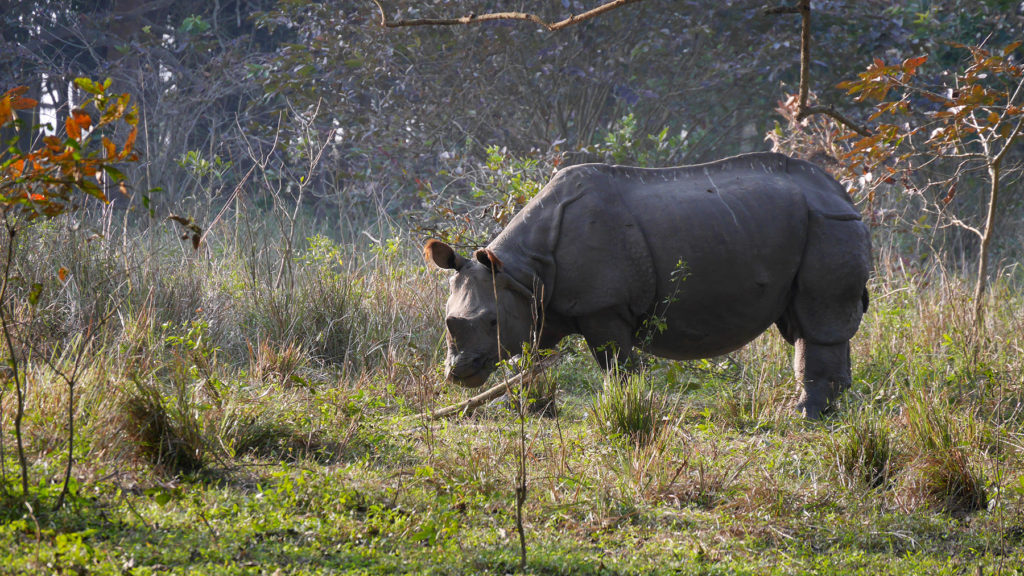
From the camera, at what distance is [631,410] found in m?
4.65

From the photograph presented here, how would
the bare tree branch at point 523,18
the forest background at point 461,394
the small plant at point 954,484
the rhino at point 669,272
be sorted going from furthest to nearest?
the rhino at point 669,272
the small plant at point 954,484
the forest background at point 461,394
the bare tree branch at point 523,18

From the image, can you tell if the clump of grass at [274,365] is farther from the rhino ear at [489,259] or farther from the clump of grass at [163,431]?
the clump of grass at [163,431]

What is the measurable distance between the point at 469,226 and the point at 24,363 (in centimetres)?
442

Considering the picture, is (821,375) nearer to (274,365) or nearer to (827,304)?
(827,304)

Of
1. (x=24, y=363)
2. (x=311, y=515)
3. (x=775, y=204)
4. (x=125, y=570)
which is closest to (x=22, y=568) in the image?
(x=125, y=570)

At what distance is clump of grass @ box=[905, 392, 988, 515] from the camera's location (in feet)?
12.8

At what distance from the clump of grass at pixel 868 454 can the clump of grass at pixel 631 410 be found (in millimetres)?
837

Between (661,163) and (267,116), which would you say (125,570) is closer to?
(661,163)

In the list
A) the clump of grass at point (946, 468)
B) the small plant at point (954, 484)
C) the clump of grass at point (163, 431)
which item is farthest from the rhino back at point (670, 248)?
the clump of grass at point (163, 431)

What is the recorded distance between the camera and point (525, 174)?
→ 932cm

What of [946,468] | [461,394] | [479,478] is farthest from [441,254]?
[946,468]

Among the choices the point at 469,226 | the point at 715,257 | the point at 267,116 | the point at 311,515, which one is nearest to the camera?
the point at 311,515

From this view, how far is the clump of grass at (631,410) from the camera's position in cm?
460

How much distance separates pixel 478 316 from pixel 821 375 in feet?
6.57
